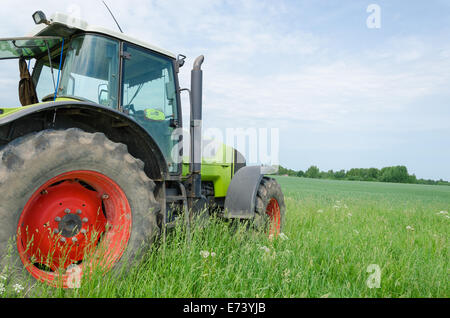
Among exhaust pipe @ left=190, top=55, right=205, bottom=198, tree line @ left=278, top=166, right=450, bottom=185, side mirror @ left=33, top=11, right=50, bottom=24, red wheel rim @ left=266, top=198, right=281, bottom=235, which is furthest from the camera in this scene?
tree line @ left=278, top=166, right=450, bottom=185

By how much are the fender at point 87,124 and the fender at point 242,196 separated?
1.47 m

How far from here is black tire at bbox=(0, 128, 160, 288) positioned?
186cm

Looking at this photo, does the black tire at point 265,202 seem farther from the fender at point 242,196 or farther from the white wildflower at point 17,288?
the white wildflower at point 17,288

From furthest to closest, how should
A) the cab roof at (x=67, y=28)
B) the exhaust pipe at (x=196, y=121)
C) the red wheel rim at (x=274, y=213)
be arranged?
the red wheel rim at (x=274, y=213), the exhaust pipe at (x=196, y=121), the cab roof at (x=67, y=28)

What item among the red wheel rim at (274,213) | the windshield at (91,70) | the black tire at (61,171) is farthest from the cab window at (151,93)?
the red wheel rim at (274,213)

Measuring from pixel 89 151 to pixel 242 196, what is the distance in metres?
2.24

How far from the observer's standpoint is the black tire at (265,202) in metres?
4.06

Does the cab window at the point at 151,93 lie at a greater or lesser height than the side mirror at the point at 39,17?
lesser

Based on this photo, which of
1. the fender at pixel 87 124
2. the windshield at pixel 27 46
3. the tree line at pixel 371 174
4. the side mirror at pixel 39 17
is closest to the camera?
the fender at pixel 87 124

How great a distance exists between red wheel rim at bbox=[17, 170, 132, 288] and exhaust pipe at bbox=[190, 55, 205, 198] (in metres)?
1.08

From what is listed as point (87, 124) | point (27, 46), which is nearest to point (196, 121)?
point (87, 124)

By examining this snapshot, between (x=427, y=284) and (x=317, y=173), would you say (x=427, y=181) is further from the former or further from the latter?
(x=427, y=284)

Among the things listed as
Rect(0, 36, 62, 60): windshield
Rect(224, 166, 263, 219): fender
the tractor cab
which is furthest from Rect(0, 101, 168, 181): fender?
Rect(224, 166, 263, 219): fender

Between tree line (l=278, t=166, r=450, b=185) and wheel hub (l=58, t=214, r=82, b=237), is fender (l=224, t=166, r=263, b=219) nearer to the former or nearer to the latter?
wheel hub (l=58, t=214, r=82, b=237)
